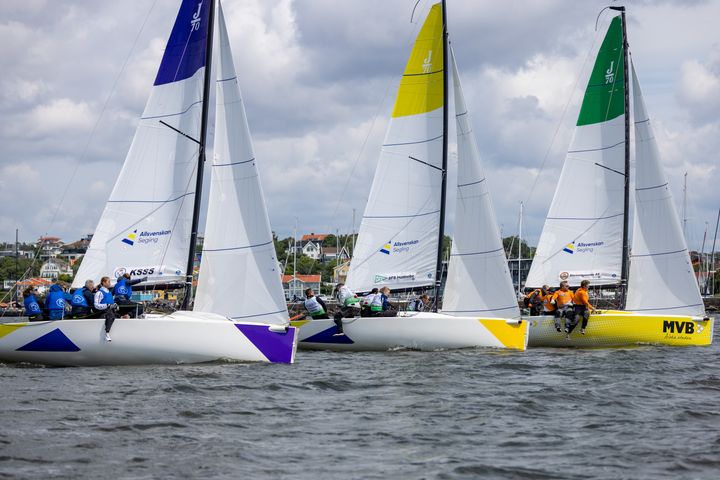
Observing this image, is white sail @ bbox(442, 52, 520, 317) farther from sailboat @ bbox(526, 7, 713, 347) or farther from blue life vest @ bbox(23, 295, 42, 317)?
blue life vest @ bbox(23, 295, 42, 317)

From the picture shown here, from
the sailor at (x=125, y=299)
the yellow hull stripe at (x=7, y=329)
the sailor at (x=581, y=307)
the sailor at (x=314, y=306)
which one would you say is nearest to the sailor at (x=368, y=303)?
the sailor at (x=314, y=306)

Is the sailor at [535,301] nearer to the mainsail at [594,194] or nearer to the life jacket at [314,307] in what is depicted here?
the mainsail at [594,194]

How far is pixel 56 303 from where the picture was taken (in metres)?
17.8

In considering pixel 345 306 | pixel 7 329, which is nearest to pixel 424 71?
pixel 345 306

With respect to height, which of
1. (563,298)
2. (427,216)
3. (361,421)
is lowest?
(361,421)

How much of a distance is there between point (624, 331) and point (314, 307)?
724 centimetres

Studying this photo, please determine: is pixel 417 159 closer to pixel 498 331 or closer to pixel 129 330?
pixel 498 331

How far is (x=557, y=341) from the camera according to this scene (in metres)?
23.7

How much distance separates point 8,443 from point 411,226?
14.8 meters

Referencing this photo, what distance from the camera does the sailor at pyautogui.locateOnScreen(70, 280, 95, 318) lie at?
17844mm

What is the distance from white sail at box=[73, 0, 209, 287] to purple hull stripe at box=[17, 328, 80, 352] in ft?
5.45

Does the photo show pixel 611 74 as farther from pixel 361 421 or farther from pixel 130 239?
pixel 361 421

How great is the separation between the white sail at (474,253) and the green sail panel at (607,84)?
523 cm

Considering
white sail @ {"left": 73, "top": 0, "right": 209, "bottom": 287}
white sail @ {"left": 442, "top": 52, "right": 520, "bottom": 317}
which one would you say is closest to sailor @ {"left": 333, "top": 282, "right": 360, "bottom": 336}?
white sail @ {"left": 442, "top": 52, "right": 520, "bottom": 317}
